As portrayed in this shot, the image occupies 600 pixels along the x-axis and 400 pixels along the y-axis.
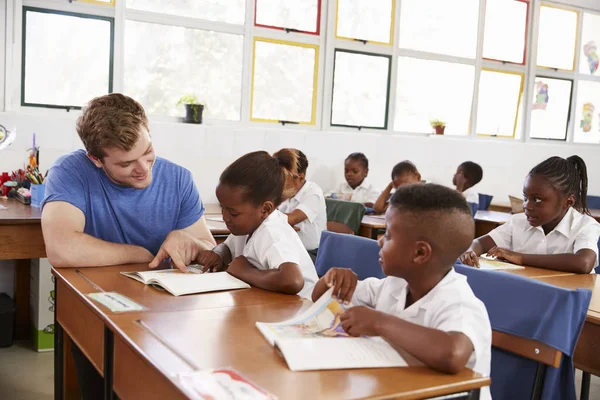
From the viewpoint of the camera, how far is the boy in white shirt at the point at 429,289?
123cm

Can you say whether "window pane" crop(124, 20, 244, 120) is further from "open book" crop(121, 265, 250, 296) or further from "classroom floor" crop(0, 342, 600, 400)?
"open book" crop(121, 265, 250, 296)

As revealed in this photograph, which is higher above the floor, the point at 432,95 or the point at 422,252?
the point at 432,95

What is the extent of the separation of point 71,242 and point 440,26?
17.8 ft

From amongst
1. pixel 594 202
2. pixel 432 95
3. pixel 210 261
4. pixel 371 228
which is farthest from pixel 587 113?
pixel 210 261

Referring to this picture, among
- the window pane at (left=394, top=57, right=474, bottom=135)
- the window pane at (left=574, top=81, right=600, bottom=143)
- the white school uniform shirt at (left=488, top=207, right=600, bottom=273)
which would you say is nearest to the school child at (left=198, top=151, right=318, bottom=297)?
the white school uniform shirt at (left=488, top=207, right=600, bottom=273)

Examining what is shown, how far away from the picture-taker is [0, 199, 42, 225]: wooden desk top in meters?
2.98

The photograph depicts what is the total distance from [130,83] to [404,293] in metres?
4.04

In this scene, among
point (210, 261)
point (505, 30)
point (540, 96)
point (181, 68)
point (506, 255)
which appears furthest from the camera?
point (540, 96)

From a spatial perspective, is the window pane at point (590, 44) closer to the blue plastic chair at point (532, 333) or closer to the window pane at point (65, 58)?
the window pane at point (65, 58)

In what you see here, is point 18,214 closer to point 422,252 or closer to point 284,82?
point 422,252

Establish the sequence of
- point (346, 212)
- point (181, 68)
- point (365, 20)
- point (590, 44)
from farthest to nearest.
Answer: point (590, 44) < point (365, 20) < point (181, 68) < point (346, 212)

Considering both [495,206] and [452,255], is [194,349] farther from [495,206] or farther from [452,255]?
[495,206]

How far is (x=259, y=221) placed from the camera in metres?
1.97

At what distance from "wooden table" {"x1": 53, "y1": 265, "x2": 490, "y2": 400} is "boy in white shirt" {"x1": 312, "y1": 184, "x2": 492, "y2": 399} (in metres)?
0.07
